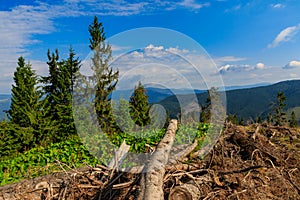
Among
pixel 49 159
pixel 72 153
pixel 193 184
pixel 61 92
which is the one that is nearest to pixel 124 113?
pixel 72 153

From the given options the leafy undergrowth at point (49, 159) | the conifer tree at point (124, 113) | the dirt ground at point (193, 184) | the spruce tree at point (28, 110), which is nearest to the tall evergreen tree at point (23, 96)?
the spruce tree at point (28, 110)

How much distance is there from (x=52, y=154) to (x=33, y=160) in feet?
2.44

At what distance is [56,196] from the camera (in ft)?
13.2

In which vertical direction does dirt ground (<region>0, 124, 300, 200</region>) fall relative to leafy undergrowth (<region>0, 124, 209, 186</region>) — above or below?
above

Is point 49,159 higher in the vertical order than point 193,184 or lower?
lower

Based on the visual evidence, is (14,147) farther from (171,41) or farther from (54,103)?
(171,41)

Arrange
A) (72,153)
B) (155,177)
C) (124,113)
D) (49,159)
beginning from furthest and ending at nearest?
(124,113) → (72,153) → (49,159) → (155,177)

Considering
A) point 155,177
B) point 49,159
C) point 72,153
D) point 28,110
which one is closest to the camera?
point 155,177

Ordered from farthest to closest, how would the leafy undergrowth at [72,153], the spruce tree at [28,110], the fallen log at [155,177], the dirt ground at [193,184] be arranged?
the spruce tree at [28,110], the leafy undergrowth at [72,153], the dirt ground at [193,184], the fallen log at [155,177]

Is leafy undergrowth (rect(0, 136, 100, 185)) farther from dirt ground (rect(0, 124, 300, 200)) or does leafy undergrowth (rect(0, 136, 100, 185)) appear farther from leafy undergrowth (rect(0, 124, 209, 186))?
dirt ground (rect(0, 124, 300, 200))

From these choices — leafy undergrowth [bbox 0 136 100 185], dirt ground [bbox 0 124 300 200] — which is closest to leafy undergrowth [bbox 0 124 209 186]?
leafy undergrowth [bbox 0 136 100 185]

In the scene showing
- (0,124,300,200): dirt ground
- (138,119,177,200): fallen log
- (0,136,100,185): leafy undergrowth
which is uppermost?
(138,119,177,200): fallen log

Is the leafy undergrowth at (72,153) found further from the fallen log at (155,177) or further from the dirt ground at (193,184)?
the fallen log at (155,177)

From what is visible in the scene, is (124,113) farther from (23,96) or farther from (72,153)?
(23,96)
